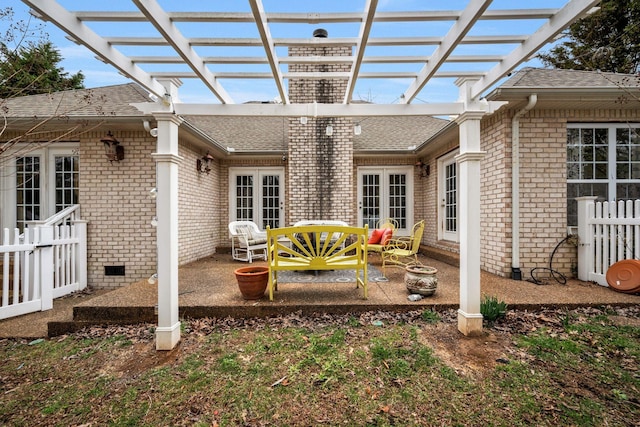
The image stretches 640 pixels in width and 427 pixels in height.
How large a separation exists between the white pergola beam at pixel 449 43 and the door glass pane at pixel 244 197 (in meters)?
6.28

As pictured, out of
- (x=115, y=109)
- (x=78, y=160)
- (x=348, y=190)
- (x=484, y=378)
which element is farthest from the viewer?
(x=348, y=190)

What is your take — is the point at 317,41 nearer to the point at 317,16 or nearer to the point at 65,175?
the point at 317,16

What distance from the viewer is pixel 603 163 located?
5121mm

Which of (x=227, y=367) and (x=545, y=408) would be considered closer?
(x=545, y=408)

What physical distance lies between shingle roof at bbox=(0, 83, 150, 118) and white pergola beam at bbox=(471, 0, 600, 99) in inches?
216

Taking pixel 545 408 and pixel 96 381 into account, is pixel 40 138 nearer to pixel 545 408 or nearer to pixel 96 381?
pixel 96 381

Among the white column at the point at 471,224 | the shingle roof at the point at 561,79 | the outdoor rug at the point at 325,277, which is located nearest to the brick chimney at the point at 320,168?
the outdoor rug at the point at 325,277

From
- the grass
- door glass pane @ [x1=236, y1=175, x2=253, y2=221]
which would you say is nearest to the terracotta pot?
the grass

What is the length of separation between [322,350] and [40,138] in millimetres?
6825

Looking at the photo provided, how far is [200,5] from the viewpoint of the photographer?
89.0 inches

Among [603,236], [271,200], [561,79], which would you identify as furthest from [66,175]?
[603,236]

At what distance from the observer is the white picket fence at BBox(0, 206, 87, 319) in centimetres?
407

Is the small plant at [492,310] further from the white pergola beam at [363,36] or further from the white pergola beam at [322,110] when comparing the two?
the white pergola beam at [363,36]

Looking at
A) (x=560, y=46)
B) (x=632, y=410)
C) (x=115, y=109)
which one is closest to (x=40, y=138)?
(x=115, y=109)
